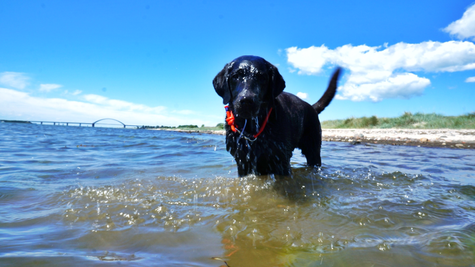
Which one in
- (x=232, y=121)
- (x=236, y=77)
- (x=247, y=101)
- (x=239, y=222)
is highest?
(x=236, y=77)

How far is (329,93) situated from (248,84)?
10.1 ft

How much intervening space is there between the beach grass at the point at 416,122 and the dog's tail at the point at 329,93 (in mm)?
14757

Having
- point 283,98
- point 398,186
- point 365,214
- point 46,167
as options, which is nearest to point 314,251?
point 365,214

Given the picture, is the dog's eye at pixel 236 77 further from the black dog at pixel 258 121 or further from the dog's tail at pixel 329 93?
the dog's tail at pixel 329 93

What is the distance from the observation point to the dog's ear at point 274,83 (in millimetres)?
3648

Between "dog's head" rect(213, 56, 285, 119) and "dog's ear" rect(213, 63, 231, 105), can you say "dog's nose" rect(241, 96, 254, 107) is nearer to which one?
"dog's head" rect(213, 56, 285, 119)

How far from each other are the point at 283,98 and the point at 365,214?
235cm

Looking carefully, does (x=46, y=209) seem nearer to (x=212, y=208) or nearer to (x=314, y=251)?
(x=212, y=208)

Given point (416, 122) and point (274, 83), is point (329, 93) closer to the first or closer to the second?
point (274, 83)

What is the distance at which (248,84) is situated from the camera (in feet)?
10.8

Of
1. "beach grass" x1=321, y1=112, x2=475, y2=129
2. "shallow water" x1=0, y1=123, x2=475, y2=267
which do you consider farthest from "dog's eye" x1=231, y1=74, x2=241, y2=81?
"beach grass" x1=321, y1=112, x2=475, y2=129

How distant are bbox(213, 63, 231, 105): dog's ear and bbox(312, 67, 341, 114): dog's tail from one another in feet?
8.52

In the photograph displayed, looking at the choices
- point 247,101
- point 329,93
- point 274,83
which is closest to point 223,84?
point 274,83

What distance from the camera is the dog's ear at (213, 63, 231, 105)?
3.74 metres
